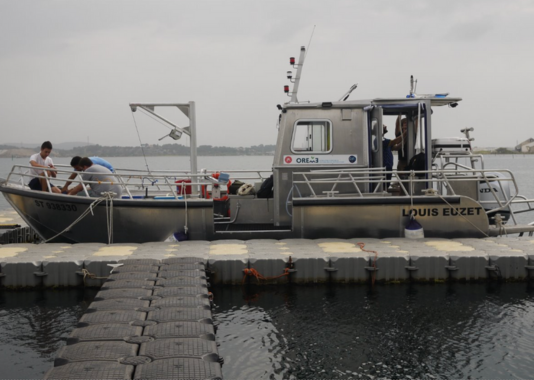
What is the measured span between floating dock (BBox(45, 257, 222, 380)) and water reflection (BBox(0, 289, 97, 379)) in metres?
0.79

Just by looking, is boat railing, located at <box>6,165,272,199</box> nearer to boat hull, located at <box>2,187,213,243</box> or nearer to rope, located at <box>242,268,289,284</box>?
boat hull, located at <box>2,187,213,243</box>

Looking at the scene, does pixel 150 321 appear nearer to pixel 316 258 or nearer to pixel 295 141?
pixel 316 258

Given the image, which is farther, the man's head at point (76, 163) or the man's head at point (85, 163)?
the man's head at point (76, 163)

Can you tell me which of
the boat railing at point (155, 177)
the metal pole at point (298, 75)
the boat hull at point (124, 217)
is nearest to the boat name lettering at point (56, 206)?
the boat hull at point (124, 217)

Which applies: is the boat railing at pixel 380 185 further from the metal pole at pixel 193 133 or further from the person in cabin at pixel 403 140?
the metal pole at pixel 193 133

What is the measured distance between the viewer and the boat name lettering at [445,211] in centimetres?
977

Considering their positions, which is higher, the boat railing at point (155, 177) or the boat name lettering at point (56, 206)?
the boat railing at point (155, 177)

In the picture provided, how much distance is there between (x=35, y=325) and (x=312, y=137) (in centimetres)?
549

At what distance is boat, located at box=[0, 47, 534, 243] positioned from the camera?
9.70 meters

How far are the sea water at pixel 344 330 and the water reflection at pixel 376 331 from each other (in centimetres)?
1

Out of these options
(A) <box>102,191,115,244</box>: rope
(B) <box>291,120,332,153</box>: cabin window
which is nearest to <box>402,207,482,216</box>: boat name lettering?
(B) <box>291,120,332,153</box>: cabin window

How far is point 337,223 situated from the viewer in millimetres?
9773

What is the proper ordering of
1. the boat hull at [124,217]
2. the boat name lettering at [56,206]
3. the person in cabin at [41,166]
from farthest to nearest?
the person in cabin at [41,166] → the boat name lettering at [56,206] → the boat hull at [124,217]

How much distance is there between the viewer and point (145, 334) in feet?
17.1
